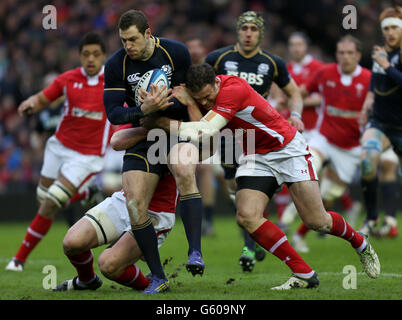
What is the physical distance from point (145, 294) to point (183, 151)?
114cm

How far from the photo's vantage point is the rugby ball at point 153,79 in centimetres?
578

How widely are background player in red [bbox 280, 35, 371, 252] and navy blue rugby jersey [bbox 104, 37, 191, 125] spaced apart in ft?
13.0

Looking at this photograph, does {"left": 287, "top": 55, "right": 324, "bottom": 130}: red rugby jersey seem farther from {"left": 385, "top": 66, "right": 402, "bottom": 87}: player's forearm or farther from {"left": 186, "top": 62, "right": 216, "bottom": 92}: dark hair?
{"left": 186, "top": 62, "right": 216, "bottom": 92}: dark hair

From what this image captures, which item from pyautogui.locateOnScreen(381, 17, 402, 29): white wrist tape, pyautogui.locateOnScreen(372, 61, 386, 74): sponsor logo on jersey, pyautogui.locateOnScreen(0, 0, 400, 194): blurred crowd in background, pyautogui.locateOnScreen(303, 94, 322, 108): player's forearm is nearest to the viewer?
pyautogui.locateOnScreen(381, 17, 402, 29): white wrist tape

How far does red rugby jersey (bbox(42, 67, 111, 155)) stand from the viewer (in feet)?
28.5

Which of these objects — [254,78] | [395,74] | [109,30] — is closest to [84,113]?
[254,78]

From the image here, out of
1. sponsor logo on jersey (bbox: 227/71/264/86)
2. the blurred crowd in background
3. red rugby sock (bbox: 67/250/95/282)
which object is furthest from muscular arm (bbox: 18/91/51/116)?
the blurred crowd in background

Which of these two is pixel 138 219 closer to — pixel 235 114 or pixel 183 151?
pixel 183 151

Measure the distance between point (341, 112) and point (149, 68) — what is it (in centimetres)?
452

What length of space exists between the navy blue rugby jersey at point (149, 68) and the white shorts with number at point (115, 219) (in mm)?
722

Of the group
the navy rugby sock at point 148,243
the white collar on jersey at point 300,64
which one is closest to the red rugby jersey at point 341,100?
the white collar on jersey at point 300,64

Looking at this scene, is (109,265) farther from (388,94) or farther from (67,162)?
(388,94)

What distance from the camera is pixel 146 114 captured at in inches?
222

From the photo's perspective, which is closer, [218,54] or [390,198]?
[218,54]
